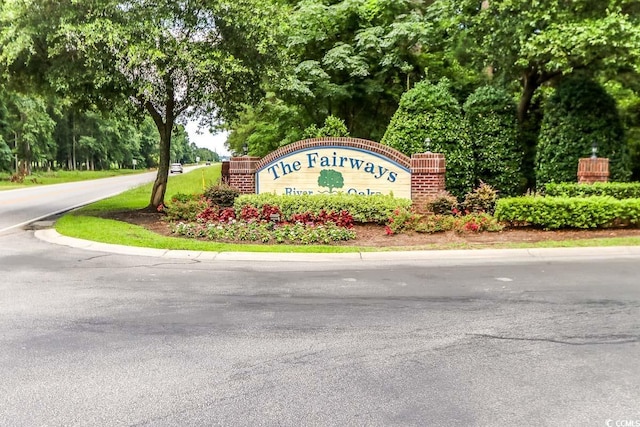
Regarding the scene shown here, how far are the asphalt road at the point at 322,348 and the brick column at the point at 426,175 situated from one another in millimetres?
5120

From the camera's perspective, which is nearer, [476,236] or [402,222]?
[476,236]

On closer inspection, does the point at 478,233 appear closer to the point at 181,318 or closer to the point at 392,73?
the point at 181,318

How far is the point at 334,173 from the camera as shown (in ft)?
43.4

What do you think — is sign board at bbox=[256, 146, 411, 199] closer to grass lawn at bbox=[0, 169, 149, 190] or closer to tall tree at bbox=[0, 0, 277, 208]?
tall tree at bbox=[0, 0, 277, 208]

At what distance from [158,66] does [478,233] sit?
8540mm

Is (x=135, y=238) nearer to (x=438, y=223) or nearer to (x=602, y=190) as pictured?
(x=438, y=223)

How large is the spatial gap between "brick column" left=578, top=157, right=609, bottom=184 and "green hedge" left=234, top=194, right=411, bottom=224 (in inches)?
189

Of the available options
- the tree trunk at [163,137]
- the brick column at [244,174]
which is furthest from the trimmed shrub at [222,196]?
the tree trunk at [163,137]

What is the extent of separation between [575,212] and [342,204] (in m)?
5.21

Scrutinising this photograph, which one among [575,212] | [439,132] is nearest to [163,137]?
[439,132]

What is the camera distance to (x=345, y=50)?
1828cm

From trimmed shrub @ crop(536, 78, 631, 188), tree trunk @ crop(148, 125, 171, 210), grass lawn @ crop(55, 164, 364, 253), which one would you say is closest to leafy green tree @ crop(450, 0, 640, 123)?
trimmed shrub @ crop(536, 78, 631, 188)

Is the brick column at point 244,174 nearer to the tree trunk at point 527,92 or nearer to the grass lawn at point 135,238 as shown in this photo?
the grass lawn at point 135,238

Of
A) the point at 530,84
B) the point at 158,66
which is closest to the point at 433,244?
the point at 158,66
